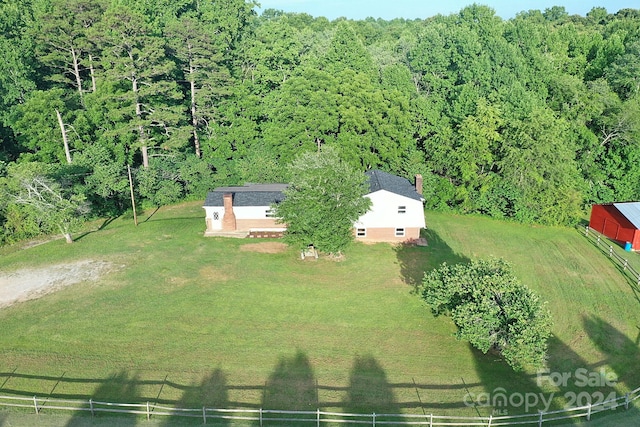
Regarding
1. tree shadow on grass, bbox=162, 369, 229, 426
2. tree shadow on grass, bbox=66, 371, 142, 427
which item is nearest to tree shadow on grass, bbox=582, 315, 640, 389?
tree shadow on grass, bbox=162, 369, 229, 426

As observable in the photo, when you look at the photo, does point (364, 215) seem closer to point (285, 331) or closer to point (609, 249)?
point (285, 331)

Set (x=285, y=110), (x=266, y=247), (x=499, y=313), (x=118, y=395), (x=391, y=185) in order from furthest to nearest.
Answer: (x=285, y=110), (x=391, y=185), (x=266, y=247), (x=499, y=313), (x=118, y=395)

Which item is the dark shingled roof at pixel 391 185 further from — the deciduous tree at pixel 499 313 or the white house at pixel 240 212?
the deciduous tree at pixel 499 313

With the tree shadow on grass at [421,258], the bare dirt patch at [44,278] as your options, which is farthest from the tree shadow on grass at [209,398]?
the tree shadow on grass at [421,258]

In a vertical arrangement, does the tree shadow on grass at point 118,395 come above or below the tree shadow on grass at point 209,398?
above

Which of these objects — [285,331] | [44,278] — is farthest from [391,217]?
[44,278]
